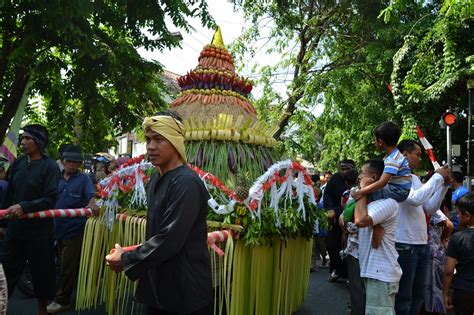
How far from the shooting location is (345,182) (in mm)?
6320

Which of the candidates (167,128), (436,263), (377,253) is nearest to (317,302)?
(436,263)

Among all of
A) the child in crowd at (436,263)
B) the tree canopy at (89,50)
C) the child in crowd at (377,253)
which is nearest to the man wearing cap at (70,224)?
the tree canopy at (89,50)

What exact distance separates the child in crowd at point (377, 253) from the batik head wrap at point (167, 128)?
157 centimetres

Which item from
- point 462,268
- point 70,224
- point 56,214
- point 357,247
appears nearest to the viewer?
point 462,268

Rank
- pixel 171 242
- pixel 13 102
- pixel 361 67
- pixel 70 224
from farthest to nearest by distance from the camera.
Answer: pixel 361 67
pixel 13 102
pixel 70 224
pixel 171 242

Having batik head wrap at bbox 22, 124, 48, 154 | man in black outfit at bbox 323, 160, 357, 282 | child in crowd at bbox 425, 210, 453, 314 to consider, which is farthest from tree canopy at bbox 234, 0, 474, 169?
batik head wrap at bbox 22, 124, 48, 154

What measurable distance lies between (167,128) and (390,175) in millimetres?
1795

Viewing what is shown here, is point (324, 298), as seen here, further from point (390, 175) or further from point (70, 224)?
point (70, 224)

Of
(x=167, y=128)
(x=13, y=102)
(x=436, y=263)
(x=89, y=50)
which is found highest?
(x=89, y=50)

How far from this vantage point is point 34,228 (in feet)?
12.5

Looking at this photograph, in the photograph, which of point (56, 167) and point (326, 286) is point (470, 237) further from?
point (56, 167)

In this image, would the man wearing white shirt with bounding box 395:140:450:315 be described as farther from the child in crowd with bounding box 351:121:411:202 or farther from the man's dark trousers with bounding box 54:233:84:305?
the man's dark trousers with bounding box 54:233:84:305

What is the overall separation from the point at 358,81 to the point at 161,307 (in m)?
10.2

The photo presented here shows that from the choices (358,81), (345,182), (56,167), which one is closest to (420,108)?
(358,81)
